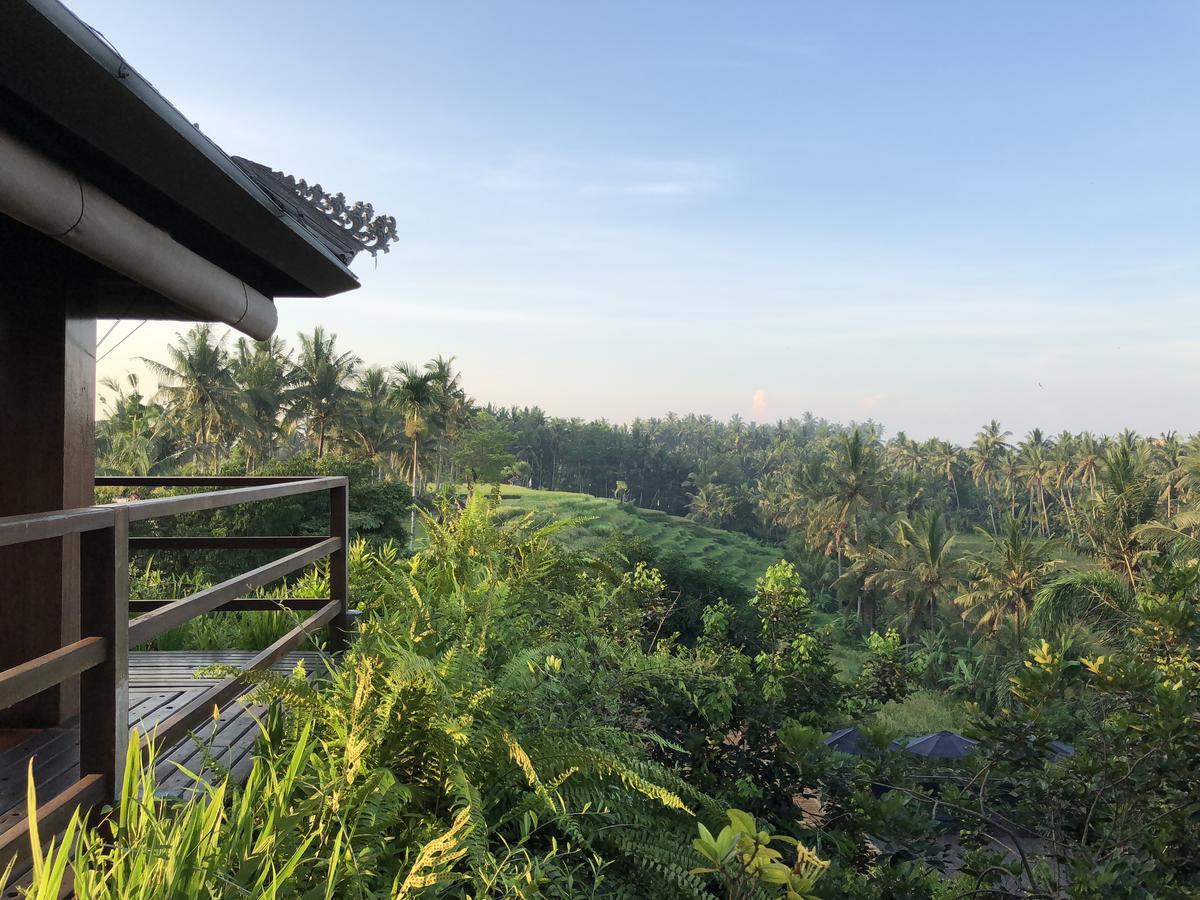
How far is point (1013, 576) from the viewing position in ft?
116

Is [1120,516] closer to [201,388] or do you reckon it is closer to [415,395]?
[415,395]

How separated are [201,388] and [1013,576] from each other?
128ft

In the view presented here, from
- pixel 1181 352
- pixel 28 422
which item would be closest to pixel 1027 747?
pixel 28 422

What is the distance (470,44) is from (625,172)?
30.7m

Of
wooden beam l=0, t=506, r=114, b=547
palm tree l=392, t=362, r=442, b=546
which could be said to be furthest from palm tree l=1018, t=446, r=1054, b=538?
wooden beam l=0, t=506, r=114, b=547

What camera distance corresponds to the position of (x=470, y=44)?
A: 14938 mm

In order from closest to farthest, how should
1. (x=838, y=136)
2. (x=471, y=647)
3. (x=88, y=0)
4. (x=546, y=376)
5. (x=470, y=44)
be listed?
1. (x=88, y=0)
2. (x=471, y=647)
3. (x=470, y=44)
4. (x=838, y=136)
5. (x=546, y=376)

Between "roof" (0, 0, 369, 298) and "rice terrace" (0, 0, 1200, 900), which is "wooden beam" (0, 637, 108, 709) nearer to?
"rice terrace" (0, 0, 1200, 900)

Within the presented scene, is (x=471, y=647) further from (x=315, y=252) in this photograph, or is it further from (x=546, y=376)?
(x=546, y=376)

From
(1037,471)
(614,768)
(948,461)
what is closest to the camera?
(614,768)

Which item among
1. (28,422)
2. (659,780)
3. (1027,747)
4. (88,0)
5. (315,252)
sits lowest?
(1027,747)

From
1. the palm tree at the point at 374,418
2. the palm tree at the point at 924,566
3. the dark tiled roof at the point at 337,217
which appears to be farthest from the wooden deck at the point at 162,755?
the palm tree at the point at 374,418

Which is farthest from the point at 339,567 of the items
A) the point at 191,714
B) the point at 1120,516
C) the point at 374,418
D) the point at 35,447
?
the point at 374,418

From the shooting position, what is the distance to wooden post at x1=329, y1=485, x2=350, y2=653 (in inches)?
160
